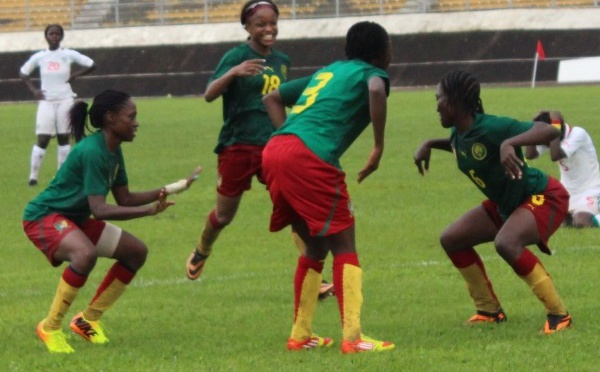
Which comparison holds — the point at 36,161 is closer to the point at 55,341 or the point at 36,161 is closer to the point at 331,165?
the point at 55,341

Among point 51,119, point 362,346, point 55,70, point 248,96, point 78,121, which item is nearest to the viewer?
point 362,346

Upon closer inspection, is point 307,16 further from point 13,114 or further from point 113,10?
point 13,114

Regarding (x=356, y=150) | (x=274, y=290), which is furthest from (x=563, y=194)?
(x=356, y=150)

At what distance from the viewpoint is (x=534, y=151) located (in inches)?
519

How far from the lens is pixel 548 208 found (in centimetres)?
827

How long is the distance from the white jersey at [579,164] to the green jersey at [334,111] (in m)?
6.00

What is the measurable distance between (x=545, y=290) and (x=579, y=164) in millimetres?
5778

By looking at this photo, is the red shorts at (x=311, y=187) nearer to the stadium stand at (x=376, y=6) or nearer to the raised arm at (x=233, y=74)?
the raised arm at (x=233, y=74)

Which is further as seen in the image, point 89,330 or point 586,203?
point 586,203

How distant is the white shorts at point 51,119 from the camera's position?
66.0 feet

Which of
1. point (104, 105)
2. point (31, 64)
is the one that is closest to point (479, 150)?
point (104, 105)

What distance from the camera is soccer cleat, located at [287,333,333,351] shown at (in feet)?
25.5

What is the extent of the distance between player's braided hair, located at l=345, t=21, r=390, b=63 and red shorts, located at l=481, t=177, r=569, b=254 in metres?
1.35

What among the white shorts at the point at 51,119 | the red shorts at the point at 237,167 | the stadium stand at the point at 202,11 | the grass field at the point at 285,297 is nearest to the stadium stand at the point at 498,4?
the stadium stand at the point at 202,11
